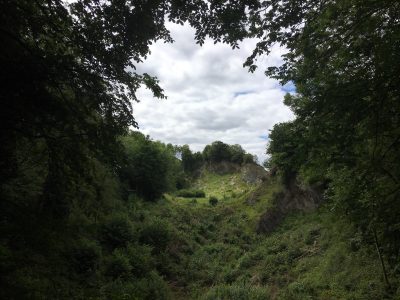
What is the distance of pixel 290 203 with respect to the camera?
28.1 metres

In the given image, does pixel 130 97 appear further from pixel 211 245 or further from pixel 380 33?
pixel 211 245

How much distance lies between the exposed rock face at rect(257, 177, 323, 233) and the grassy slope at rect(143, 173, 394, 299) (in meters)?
0.80

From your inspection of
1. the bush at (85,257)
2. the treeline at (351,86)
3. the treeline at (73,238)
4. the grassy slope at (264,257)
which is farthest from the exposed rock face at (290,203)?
the treeline at (351,86)

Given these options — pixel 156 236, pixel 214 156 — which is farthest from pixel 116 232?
pixel 214 156

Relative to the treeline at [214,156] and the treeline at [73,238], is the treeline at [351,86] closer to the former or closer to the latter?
the treeline at [73,238]

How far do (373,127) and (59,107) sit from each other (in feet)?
19.8

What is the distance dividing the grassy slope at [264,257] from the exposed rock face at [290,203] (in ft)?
2.63

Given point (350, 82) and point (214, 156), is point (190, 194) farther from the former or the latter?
point (350, 82)

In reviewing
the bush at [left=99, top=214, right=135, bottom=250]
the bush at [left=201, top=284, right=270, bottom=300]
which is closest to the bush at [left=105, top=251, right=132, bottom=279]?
the bush at [left=99, top=214, right=135, bottom=250]

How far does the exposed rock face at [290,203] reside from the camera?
1029 inches

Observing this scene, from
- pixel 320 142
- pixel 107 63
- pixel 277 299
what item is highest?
pixel 107 63

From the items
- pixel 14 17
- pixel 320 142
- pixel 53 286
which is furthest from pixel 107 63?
pixel 53 286

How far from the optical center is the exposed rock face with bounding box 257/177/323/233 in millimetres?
26136

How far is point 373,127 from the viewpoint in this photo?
219 inches
